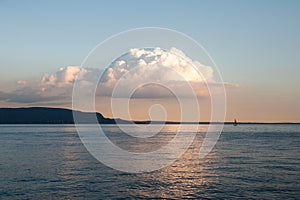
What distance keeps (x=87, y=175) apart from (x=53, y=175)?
376cm

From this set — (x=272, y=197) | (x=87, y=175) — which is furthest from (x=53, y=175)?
(x=272, y=197)

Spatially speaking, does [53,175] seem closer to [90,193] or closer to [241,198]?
[90,193]

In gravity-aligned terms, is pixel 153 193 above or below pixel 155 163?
above

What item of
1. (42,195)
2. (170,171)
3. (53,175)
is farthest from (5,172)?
(170,171)

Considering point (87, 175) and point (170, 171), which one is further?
point (170, 171)

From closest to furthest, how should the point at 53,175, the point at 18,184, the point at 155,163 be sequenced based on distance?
the point at 18,184 < the point at 53,175 < the point at 155,163

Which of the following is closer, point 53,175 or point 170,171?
point 53,175

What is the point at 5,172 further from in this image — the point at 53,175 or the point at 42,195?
the point at 42,195

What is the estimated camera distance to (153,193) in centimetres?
3070

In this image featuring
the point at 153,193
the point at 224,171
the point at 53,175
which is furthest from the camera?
the point at 224,171

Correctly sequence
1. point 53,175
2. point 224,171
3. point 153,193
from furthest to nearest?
point 224,171, point 53,175, point 153,193

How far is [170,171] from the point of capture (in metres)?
43.7

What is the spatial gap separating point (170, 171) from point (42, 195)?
61.1 feet

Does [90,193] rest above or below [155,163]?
above
